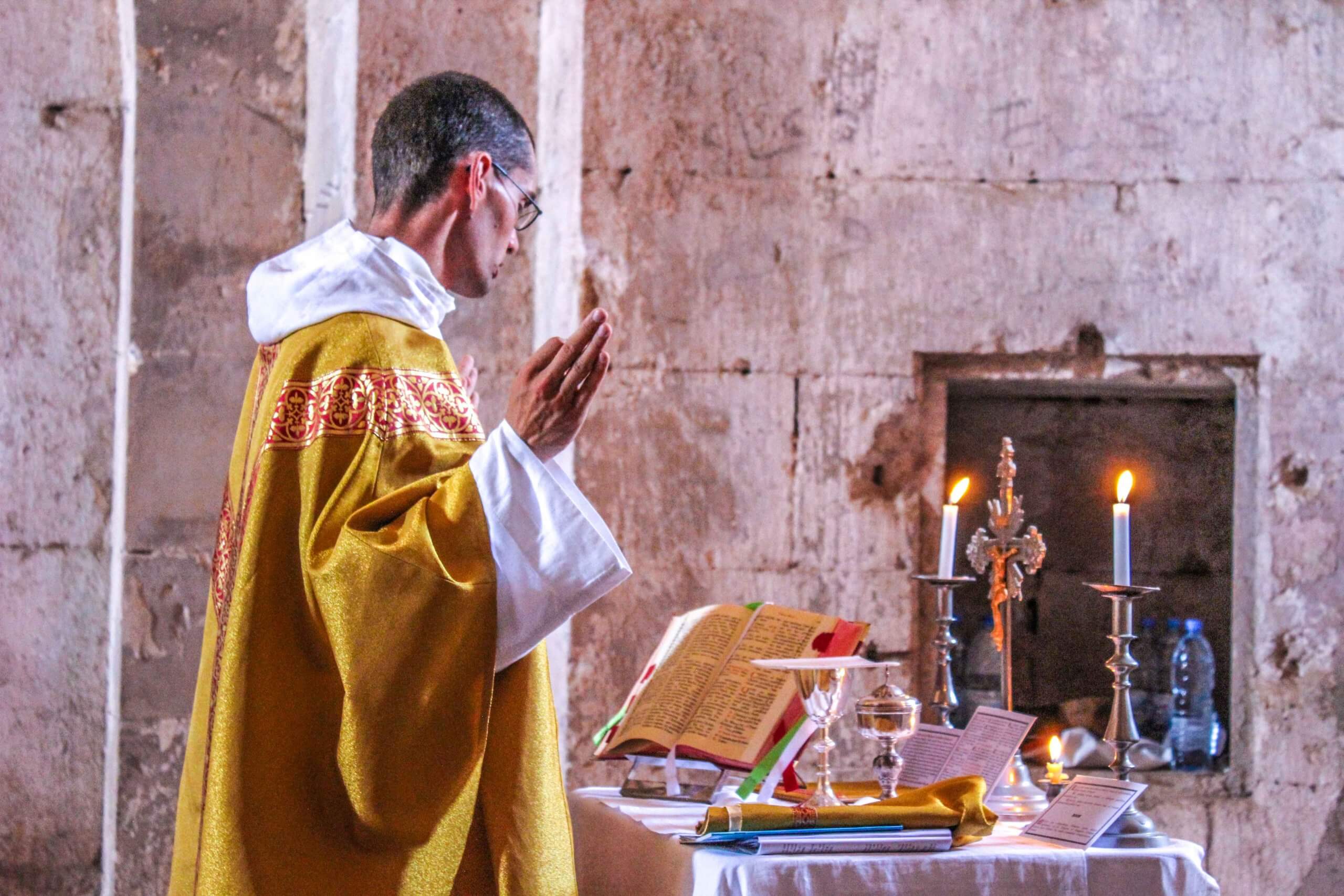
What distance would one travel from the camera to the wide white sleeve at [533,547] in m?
2.18

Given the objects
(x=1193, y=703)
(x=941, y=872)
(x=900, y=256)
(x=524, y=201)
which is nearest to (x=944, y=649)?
(x=941, y=872)

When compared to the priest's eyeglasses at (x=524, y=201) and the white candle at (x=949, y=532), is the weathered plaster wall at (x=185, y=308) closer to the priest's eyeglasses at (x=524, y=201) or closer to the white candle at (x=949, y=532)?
the priest's eyeglasses at (x=524, y=201)

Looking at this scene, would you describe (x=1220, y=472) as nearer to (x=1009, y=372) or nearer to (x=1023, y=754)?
(x=1009, y=372)

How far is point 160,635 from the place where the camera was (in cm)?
446

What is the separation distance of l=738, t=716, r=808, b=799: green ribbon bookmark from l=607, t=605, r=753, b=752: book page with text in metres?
0.17

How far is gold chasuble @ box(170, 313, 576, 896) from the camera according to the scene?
2.13m

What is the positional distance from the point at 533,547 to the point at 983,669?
2.77 metres

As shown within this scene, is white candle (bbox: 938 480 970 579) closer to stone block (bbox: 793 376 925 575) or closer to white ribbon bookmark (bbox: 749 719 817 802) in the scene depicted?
white ribbon bookmark (bbox: 749 719 817 802)

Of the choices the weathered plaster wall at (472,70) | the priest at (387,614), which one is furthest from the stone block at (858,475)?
the priest at (387,614)

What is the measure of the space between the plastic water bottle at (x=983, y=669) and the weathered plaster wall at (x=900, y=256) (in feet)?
2.00

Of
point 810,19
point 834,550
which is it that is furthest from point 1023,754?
point 810,19

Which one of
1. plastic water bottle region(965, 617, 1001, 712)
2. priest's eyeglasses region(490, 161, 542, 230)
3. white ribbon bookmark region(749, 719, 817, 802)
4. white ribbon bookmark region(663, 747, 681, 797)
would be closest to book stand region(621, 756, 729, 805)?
white ribbon bookmark region(663, 747, 681, 797)

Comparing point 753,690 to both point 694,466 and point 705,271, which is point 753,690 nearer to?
point 694,466

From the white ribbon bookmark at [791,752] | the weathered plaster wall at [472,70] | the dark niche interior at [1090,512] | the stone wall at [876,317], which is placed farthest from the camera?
the dark niche interior at [1090,512]
